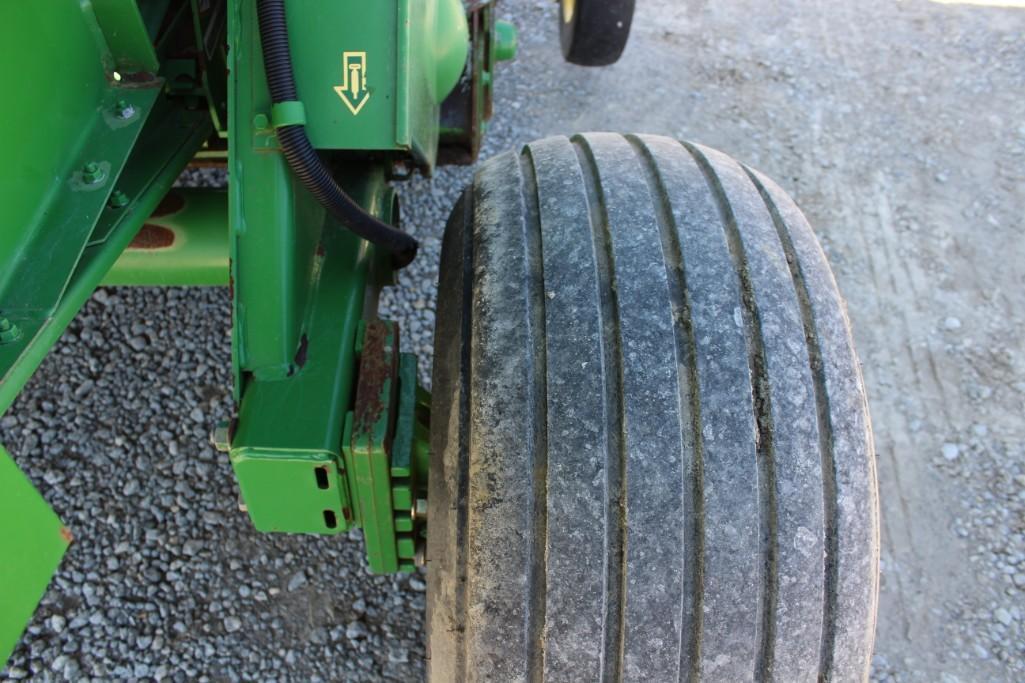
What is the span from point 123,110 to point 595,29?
207 centimetres

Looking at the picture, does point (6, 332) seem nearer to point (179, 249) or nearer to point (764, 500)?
point (179, 249)

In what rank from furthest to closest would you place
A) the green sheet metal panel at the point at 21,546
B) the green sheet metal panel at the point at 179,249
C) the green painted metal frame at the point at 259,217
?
1. the green sheet metal panel at the point at 179,249
2. the green painted metal frame at the point at 259,217
3. the green sheet metal panel at the point at 21,546

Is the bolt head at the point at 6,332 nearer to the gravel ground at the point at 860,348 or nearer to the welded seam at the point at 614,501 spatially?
the welded seam at the point at 614,501

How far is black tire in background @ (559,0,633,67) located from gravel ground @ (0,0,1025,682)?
17.1 inches

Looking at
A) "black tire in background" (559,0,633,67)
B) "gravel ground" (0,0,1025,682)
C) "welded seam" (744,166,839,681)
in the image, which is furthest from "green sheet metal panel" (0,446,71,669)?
"black tire in background" (559,0,633,67)

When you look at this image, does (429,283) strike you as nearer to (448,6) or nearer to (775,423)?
(448,6)

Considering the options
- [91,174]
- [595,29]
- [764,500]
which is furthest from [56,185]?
[595,29]

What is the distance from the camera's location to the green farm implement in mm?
1196

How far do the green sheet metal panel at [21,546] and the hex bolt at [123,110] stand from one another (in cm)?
73

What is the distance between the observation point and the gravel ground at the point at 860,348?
87.4 inches

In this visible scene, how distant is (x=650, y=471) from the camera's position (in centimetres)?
119

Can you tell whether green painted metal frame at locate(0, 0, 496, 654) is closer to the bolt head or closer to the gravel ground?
the bolt head

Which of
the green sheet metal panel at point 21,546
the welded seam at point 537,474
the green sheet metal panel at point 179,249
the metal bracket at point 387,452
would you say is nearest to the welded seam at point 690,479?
the welded seam at point 537,474

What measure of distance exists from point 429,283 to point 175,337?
0.84 meters
